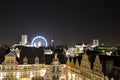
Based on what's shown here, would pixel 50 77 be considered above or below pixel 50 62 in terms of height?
below

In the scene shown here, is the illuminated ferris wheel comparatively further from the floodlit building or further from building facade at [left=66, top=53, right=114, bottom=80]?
building facade at [left=66, top=53, right=114, bottom=80]

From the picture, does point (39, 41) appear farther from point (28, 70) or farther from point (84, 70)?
point (84, 70)

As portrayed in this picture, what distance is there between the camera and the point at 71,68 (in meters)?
54.4

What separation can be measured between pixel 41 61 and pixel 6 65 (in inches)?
357

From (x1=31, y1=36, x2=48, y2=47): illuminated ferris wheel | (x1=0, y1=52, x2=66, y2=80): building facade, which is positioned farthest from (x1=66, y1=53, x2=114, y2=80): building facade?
(x1=31, y1=36, x2=48, y2=47): illuminated ferris wheel

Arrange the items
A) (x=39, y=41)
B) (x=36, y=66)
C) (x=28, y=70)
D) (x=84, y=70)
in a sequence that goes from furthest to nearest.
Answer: (x=39, y=41) < (x=36, y=66) < (x=28, y=70) < (x=84, y=70)

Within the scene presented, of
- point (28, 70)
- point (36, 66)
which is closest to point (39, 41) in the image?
point (36, 66)

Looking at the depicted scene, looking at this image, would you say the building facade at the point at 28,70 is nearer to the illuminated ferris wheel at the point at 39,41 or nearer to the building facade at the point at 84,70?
the building facade at the point at 84,70

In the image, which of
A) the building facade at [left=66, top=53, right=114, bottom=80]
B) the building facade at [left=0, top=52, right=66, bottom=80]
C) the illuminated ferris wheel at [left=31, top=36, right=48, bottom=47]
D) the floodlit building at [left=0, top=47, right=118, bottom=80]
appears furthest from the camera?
the illuminated ferris wheel at [left=31, top=36, right=48, bottom=47]

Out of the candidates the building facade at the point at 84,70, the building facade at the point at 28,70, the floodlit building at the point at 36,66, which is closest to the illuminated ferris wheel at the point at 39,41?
the floodlit building at the point at 36,66

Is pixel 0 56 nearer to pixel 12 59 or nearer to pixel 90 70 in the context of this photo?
pixel 12 59

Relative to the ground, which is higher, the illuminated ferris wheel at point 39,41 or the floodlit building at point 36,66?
the illuminated ferris wheel at point 39,41

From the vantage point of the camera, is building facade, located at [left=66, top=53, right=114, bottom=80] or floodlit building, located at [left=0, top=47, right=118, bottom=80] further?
floodlit building, located at [left=0, top=47, right=118, bottom=80]

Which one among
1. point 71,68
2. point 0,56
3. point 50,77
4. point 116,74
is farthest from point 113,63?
point 0,56
